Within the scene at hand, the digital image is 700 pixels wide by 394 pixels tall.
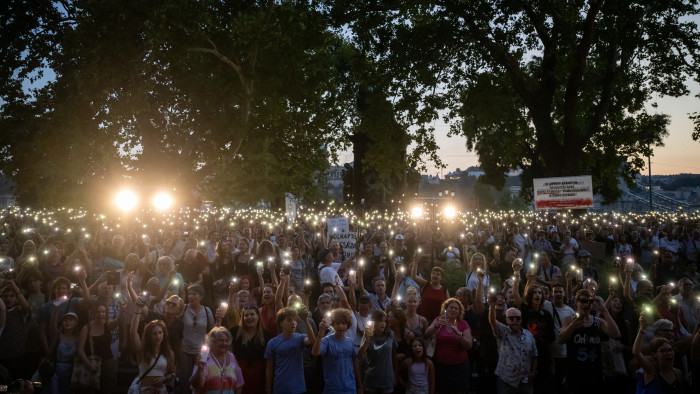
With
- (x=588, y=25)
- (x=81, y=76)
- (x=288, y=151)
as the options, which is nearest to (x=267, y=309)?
(x=81, y=76)

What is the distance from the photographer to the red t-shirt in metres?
6.48

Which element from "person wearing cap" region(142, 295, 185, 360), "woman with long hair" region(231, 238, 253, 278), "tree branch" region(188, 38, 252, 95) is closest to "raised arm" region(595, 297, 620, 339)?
"person wearing cap" region(142, 295, 185, 360)

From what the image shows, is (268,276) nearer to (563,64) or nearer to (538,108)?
(538,108)

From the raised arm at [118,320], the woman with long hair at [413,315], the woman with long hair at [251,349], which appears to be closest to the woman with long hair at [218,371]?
the woman with long hair at [251,349]

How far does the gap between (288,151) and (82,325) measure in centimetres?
2066

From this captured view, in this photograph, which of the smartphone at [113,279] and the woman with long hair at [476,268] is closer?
the smartphone at [113,279]

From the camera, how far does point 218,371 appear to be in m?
5.41

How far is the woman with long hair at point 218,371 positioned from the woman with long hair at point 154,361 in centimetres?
50

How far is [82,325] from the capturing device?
255 inches

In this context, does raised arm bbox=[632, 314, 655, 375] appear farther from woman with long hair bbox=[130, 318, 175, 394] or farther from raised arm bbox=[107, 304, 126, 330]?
raised arm bbox=[107, 304, 126, 330]

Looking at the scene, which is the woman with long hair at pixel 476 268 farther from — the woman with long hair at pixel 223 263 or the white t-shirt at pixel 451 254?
the white t-shirt at pixel 451 254

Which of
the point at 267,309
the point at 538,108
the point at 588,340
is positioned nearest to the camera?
the point at 588,340

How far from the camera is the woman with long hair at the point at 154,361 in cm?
550

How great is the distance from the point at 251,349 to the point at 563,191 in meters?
10.1
